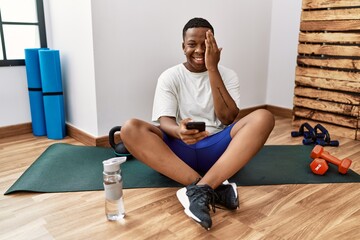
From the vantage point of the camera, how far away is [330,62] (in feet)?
7.20

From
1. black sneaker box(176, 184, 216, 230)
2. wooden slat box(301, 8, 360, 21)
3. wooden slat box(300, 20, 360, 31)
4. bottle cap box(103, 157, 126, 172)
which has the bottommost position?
black sneaker box(176, 184, 216, 230)

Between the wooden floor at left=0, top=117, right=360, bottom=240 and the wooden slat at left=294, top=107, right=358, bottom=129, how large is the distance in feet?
2.61

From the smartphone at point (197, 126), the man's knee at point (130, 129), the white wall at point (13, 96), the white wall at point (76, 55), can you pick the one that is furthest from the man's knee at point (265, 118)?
the white wall at point (13, 96)

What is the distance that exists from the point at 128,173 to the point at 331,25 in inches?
63.7

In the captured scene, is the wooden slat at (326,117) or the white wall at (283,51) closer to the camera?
the wooden slat at (326,117)

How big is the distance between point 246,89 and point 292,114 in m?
0.41

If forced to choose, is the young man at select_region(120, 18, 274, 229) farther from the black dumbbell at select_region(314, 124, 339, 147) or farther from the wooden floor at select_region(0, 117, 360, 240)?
the black dumbbell at select_region(314, 124, 339, 147)

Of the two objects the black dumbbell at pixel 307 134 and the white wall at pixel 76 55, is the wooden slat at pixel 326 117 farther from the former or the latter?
the white wall at pixel 76 55

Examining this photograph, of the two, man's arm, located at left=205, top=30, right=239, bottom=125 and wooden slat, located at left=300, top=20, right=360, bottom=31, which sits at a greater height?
wooden slat, located at left=300, top=20, right=360, bottom=31

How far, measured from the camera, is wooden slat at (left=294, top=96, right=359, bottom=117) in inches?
84.0

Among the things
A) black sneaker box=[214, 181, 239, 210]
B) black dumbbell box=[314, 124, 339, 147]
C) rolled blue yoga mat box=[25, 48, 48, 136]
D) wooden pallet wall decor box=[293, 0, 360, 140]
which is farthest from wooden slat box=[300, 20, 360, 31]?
rolled blue yoga mat box=[25, 48, 48, 136]

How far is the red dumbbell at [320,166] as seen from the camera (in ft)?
5.09

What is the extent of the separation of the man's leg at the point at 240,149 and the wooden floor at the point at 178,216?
13 cm

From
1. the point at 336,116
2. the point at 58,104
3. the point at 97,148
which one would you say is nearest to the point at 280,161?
the point at 336,116
